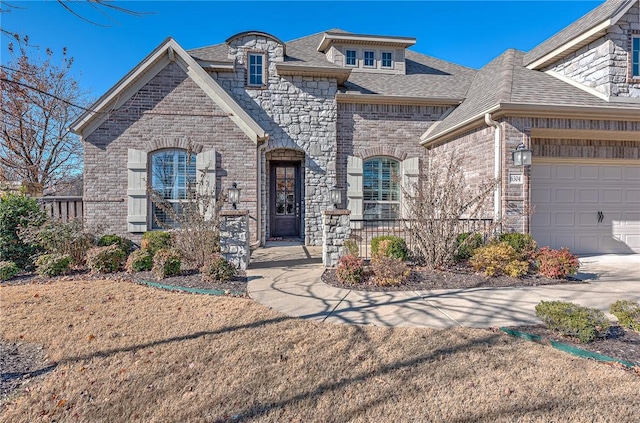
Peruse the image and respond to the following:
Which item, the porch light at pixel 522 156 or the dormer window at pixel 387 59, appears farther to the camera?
the dormer window at pixel 387 59

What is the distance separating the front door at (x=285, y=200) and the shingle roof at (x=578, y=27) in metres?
7.58

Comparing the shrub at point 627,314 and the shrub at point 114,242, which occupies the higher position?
the shrub at point 114,242

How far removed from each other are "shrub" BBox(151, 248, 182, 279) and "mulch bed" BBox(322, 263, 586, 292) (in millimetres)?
2717

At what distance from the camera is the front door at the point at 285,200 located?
1116 cm

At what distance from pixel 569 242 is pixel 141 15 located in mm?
9661

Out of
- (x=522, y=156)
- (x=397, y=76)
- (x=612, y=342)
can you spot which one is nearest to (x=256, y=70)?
(x=397, y=76)

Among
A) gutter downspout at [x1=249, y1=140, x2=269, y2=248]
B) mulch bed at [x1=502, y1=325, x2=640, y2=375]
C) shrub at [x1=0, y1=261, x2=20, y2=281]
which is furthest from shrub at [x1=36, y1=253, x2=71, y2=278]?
mulch bed at [x1=502, y1=325, x2=640, y2=375]

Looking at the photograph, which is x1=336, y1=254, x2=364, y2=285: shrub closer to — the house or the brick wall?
the house

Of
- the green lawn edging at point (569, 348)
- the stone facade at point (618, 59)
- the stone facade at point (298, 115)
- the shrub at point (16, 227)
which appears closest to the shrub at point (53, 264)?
the shrub at point (16, 227)

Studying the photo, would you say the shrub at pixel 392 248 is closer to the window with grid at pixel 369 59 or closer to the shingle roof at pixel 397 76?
the shingle roof at pixel 397 76

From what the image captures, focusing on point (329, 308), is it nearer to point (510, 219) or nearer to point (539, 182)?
point (510, 219)

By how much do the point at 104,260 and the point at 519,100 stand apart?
9.04 metres

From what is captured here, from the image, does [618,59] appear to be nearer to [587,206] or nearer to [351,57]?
[587,206]

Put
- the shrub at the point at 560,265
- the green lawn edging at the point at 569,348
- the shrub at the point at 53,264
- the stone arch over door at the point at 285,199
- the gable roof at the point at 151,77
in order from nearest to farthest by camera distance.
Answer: the green lawn edging at the point at 569,348 → the shrub at the point at 560,265 → the shrub at the point at 53,264 → the gable roof at the point at 151,77 → the stone arch over door at the point at 285,199
